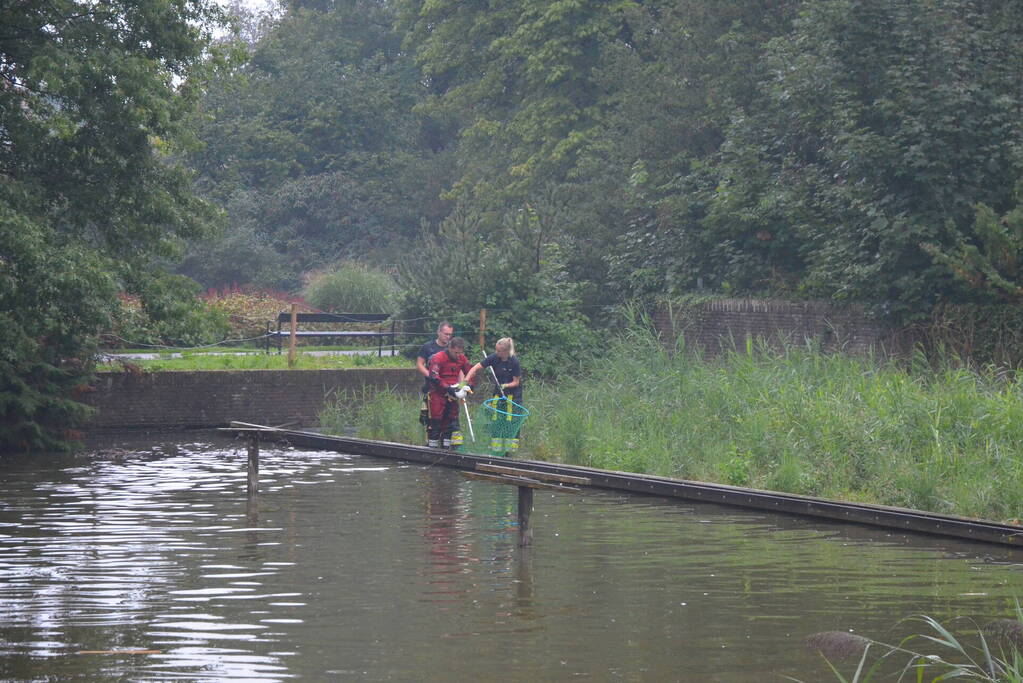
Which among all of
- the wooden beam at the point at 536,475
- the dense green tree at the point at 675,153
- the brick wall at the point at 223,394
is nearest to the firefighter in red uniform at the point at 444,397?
the brick wall at the point at 223,394

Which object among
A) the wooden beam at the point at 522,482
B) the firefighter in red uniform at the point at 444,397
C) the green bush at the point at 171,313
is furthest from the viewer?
the green bush at the point at 171,313

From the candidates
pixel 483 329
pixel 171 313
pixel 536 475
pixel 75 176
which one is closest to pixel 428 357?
pixel 171 313

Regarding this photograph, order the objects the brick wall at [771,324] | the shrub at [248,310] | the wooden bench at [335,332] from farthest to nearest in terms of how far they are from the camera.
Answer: the shrub at [248,310], the wooden bench at [335,332], the brick wall at [771,324]

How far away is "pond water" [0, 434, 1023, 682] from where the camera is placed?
27.0 feet

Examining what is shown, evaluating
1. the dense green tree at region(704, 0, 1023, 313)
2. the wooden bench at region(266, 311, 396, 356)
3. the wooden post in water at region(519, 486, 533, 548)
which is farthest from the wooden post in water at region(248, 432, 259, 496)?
the wooden bench at region(266, 311, 396, 356)

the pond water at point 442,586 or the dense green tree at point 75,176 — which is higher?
the dense green tree at point 75,176

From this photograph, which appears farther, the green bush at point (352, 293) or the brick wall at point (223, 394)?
the green bush at point (352, 293)

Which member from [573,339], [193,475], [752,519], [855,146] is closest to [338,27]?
[573,339]

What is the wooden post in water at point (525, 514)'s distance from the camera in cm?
1175

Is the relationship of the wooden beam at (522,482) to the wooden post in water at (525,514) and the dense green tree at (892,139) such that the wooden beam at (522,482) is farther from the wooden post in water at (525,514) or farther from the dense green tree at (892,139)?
the dense green tree at (892,139)

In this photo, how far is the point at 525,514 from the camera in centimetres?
1184

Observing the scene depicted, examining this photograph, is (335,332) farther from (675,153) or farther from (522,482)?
(522,482)

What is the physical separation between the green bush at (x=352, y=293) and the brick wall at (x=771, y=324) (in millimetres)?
10423

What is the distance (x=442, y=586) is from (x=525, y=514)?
5.12 feet
